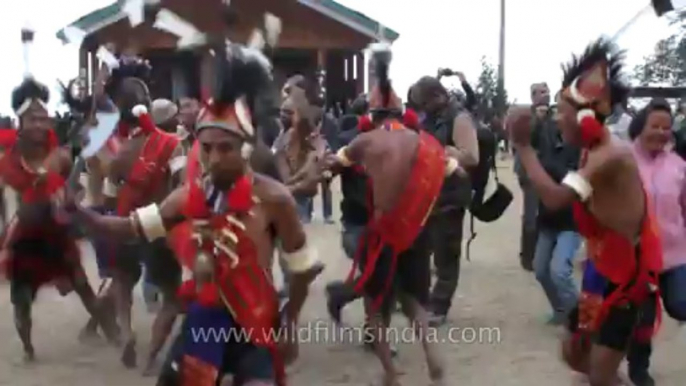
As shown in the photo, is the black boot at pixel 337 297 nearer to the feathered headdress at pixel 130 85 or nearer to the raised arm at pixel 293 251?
the feathered headdress at pixel 130 85

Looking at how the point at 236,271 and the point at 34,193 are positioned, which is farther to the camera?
the point at 34,193

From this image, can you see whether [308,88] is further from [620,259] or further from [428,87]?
[620,259]

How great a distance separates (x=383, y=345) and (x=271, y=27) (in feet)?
8.61

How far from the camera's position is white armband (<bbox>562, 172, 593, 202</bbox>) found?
4797mm

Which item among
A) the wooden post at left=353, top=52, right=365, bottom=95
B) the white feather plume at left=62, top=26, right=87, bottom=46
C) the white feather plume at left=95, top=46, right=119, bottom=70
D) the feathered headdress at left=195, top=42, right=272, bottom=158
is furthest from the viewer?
the wooden post at left=353, top=52, right=365, bottom=95

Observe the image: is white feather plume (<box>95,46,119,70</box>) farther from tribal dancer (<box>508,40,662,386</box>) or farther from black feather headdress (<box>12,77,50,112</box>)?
tribal dancer (<box>508,40,662,386</box>)

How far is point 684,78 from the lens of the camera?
27.5ft

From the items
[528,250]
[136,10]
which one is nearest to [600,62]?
[136,10]

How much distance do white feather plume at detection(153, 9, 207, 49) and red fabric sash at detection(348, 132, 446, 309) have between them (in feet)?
7.99

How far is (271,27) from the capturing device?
4.61 meters

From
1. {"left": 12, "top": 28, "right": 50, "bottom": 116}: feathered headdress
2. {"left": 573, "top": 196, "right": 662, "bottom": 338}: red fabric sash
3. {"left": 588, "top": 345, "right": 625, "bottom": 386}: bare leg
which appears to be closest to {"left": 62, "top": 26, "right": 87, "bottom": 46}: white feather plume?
{"left": 12, "top": 28, "right": 50, "bottom": 116}: feathered headdress

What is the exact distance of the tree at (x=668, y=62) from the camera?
23.4ft

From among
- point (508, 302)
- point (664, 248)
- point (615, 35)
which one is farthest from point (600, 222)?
point (508, 302)

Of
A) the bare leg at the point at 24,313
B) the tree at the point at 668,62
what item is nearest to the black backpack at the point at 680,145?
the tree at the point at 668,62
